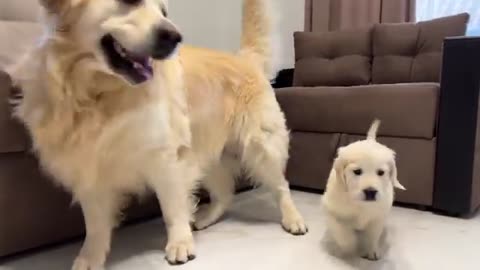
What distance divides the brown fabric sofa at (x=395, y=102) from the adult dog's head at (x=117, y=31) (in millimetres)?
1173

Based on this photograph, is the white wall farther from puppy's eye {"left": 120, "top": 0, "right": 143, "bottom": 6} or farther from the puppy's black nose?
puppy's eye {"left": 120, "top": 0, "right": 143, "bottom": 6}

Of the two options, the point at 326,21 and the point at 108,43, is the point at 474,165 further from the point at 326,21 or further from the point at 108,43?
the point at 326,21

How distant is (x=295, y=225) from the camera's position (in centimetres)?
176

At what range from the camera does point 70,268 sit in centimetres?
144

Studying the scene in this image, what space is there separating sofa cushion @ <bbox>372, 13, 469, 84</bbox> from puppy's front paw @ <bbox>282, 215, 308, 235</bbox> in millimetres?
1353

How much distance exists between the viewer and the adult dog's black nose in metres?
1.17

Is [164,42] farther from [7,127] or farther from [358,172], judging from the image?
[358,172]

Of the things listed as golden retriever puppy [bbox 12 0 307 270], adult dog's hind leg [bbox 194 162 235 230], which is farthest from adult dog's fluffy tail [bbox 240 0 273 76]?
adult dog's hind leg [bbox 194 162 235 230]

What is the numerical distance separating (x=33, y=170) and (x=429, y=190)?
1488 mm

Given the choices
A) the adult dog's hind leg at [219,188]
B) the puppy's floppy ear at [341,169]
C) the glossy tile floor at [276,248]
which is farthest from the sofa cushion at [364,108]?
the puppy's floppy ear at [341,169]

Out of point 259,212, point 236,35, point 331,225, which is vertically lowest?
point 259,212

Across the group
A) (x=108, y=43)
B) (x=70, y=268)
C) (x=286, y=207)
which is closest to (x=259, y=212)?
(x=286, y=207)

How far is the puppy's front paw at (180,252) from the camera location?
145cm

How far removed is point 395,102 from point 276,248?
868 mm
